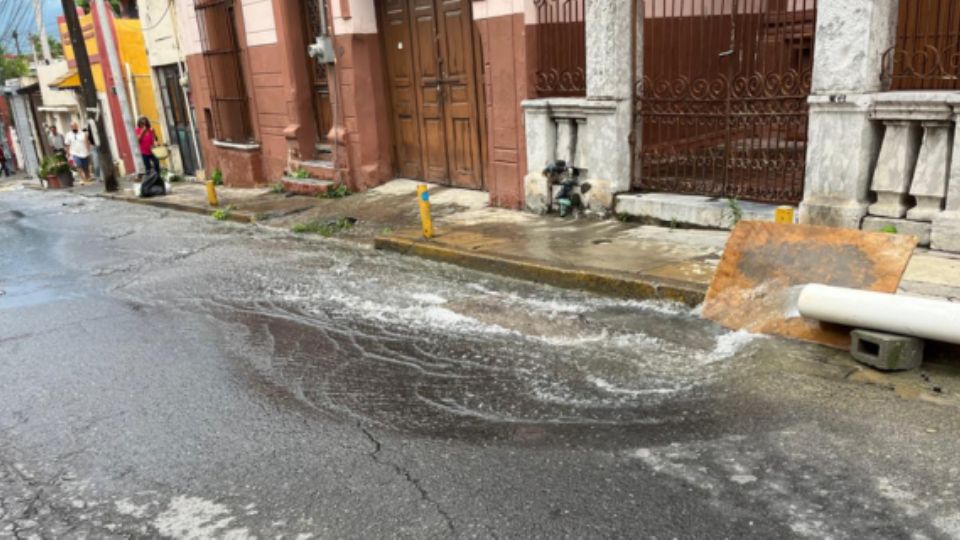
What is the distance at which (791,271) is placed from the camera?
5.16 m

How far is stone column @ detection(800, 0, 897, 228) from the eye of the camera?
19.3 feet

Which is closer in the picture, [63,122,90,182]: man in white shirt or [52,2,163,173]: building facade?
[52,2,163,173]: building facade

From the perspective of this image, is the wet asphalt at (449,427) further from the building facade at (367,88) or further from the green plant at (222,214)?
the green plant at (222,214)

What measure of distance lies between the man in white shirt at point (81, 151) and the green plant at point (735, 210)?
2169 centimetres

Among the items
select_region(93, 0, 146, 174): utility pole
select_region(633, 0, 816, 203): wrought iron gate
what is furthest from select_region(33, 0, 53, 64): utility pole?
select_region(633, 0, 816, 203): wrought iron gate

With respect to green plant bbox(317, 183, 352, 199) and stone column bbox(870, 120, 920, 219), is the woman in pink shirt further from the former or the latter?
stone column bbox(870, 120, 920, 219)

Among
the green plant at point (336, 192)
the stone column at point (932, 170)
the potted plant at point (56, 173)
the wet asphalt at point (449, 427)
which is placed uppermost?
the stone column at point (932, 170)

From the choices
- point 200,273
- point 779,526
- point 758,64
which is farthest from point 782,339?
point 200,273

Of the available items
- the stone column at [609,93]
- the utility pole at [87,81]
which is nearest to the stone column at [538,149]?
the stone column at [609,93]

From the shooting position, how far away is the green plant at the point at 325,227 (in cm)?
990

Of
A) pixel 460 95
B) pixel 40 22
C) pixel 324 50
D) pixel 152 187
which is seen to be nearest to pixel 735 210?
pixel 460 95

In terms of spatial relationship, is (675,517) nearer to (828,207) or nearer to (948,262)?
(948,262)

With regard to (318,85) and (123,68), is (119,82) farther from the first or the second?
(318,85)

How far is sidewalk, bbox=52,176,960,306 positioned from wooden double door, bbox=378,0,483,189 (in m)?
0.39
